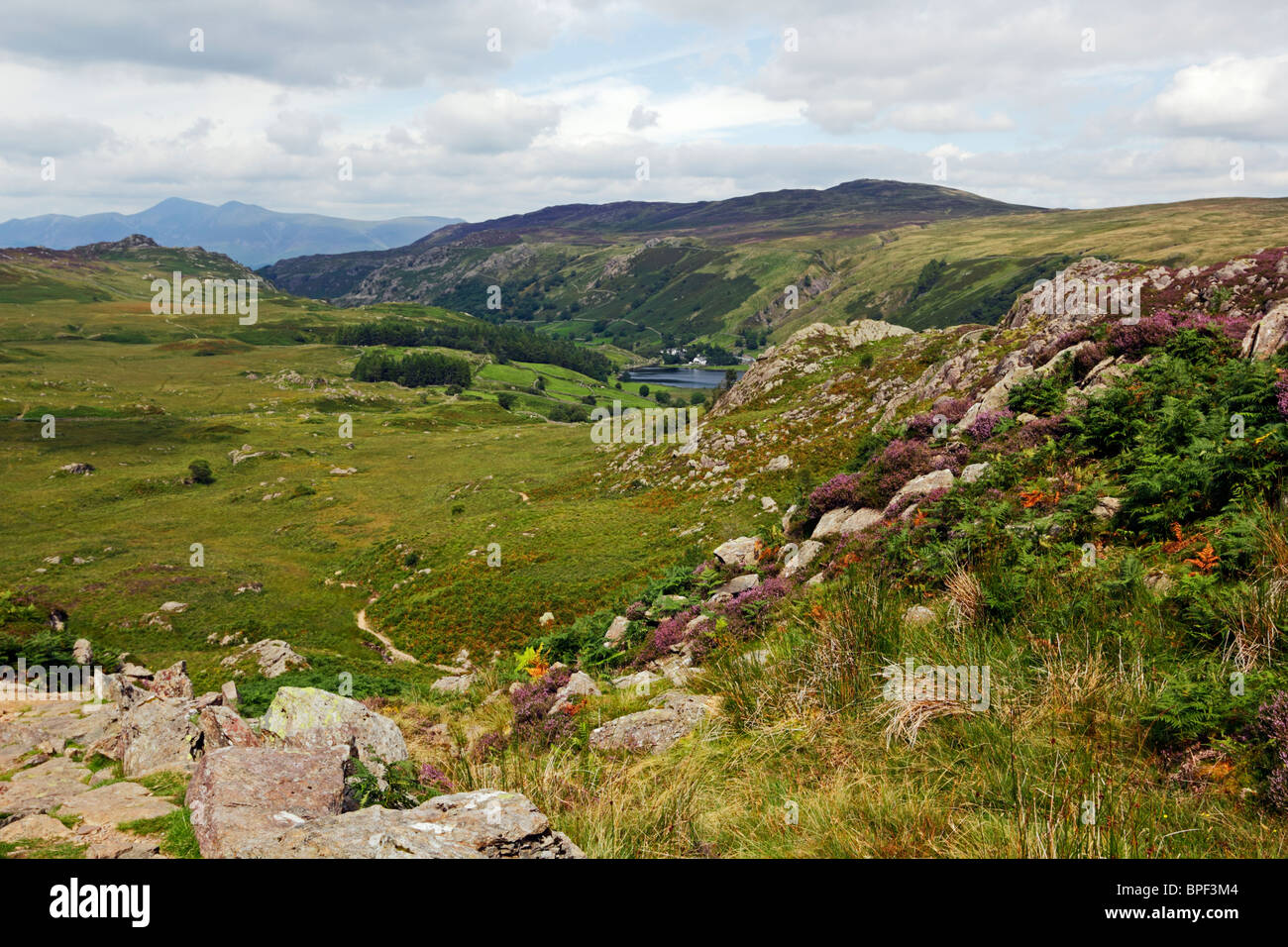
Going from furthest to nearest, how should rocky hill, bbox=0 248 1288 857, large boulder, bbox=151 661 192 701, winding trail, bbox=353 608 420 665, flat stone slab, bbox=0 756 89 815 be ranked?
winding trail, bbox=353 608 420 665, large boulder, bbox=151 661 192 701, flat stone slab, bbox=0 756 89 815, rocky hill, bbox=0 248 1288 857

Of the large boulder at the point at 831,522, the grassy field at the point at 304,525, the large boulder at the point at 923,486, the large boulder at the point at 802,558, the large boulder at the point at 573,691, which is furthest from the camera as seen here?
the grassy field at the point at 304,525

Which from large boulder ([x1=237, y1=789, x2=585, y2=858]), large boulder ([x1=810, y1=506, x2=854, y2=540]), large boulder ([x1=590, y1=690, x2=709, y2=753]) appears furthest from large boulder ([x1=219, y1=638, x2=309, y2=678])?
large boulder ([x1=237, y1=789, x2=585, y2=858])

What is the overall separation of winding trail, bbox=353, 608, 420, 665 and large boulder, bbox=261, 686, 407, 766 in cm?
1763

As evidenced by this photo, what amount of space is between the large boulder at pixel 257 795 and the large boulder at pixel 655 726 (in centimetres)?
329

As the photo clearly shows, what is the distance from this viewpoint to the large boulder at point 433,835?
4.23 m

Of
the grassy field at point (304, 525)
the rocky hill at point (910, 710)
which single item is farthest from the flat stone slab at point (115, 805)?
the grassy field at point (304, 525)

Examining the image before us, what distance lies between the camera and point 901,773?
216 inches

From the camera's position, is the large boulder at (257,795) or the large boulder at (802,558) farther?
the large boulder at (802,558)

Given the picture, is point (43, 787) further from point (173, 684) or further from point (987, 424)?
point (987, 424)

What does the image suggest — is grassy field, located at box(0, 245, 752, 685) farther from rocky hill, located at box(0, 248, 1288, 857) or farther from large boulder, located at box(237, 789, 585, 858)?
large boulder, located at box(237, 789, 585, 858)

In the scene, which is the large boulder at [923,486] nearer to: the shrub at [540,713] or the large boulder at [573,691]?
the large boulder at [573,691]

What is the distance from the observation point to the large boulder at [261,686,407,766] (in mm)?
8688

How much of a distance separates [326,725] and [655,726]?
4.74 m
